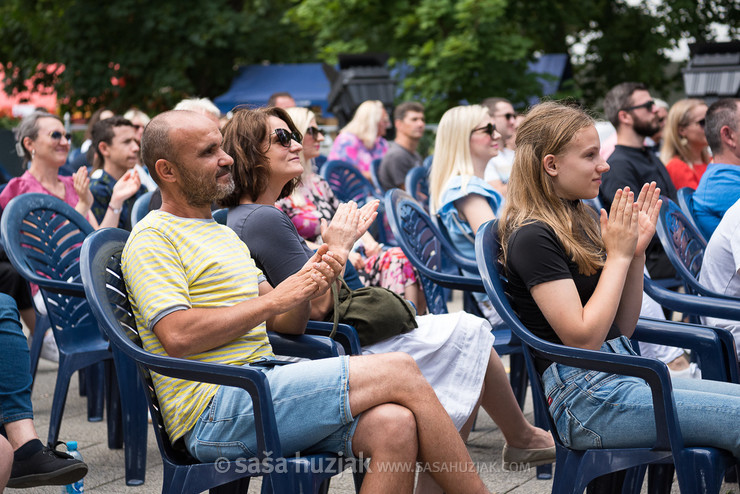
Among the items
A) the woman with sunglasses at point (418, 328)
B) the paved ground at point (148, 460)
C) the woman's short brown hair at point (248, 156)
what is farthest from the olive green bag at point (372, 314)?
the paved ground at point (148, 460)

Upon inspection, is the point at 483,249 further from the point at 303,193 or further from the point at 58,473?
the point at 303,193

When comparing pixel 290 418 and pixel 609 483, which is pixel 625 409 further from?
pixel 290 418

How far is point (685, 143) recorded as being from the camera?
650cm

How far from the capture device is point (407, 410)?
2.39 meters

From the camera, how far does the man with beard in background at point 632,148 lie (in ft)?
18.2

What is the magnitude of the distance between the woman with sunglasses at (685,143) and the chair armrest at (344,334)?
13.0 feet

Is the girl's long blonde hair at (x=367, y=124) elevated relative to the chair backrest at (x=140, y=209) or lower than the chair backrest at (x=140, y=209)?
lower

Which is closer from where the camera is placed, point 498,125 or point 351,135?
point 498,125

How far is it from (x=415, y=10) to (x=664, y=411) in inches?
566

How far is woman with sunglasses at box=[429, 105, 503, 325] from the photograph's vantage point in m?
4.57

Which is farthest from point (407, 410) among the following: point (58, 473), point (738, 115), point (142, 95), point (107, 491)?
point (142, 95)

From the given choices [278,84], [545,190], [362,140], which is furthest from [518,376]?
[278,84]

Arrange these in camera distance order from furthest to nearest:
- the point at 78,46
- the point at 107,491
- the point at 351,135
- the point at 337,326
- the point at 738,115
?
the point at 78,46 → the point at 351,135 → the point at 738,115 → the point at 107,491 → the point at 337,326

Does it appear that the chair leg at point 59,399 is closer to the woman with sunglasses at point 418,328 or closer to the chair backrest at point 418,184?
the woman with sunglasses at point 418,328
